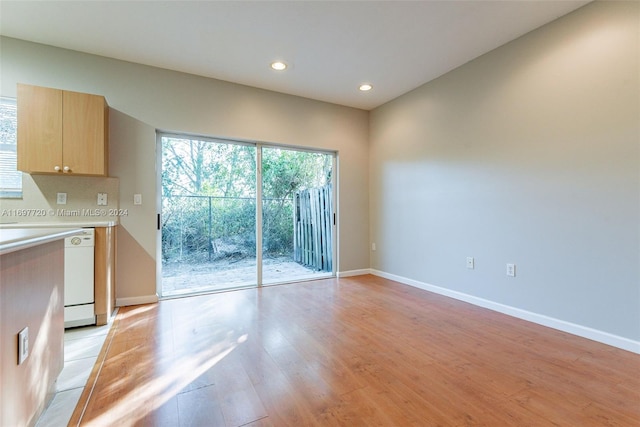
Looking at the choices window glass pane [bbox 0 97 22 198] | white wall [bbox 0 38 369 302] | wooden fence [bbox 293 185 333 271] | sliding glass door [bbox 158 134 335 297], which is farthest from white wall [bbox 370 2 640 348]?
window glass pane [bbox 0 97 22 198]

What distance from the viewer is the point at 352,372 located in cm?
179

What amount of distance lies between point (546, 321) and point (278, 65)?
3.68 meters

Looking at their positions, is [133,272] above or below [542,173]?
below

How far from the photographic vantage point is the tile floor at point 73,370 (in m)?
1.40

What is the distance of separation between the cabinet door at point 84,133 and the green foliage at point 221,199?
71 centimetres

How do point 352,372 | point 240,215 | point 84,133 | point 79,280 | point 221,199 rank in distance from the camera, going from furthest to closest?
point 240,215
point 221,199
point 84,133
point 79,280
point 352,372

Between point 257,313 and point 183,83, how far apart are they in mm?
2786

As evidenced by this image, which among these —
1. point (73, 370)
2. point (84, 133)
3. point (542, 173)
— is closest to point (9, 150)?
point (84, 133)

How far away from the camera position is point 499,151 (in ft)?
9.53

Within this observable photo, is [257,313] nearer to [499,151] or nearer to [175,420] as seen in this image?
[175,420]

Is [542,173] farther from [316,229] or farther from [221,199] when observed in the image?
[221,199]

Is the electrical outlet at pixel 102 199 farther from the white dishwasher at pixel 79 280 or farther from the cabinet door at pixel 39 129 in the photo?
the white dishwasher at pixel 79 280

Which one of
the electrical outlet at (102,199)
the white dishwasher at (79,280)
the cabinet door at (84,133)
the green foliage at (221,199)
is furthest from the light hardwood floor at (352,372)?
the cabinet door at (84,133)

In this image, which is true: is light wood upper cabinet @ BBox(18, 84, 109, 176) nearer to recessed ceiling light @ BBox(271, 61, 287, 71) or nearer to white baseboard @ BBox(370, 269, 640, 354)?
recessed ceiling light @ BBox(271, 61, 287, 71)
